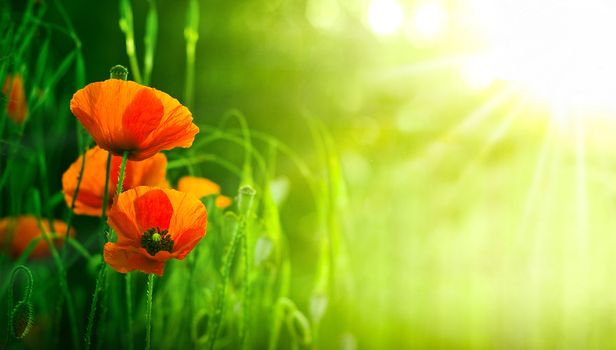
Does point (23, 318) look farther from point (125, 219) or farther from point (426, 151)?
point (426, 151)

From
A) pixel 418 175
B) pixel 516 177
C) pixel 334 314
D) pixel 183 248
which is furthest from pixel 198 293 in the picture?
pixel 516 177

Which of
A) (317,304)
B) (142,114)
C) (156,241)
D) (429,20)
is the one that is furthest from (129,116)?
(429,20)

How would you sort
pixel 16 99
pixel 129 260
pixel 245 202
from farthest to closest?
1. pixel 16 99
2. pixel 245 202
3. pixel 129 260

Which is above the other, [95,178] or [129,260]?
[95,178]

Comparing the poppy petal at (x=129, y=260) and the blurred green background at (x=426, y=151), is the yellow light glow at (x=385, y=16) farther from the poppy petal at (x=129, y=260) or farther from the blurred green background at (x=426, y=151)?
the poppy petal at (x=129, y=260)

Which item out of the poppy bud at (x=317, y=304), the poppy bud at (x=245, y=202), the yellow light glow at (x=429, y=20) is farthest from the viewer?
the yellow light glow at (x=429, y=20)

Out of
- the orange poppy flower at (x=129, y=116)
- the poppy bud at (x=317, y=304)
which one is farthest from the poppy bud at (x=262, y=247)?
the orange poppy flower at (x=129, y=116)

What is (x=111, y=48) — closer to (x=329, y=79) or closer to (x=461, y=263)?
(x=329, y=79)

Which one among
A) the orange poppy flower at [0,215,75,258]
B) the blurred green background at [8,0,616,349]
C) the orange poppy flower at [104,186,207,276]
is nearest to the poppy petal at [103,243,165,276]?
the orange poppy flower at [104,186,207,276]
